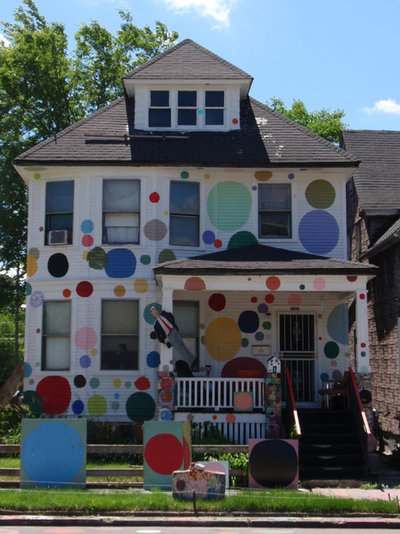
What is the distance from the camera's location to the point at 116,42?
30891 millimetres

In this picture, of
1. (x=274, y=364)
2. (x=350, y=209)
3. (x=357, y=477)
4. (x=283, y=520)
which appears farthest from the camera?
(x=350, y=209)

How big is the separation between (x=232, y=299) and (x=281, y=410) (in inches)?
126

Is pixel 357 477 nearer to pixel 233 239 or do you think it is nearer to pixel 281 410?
pixel 281 410

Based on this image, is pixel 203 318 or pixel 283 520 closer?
pixel 283 520

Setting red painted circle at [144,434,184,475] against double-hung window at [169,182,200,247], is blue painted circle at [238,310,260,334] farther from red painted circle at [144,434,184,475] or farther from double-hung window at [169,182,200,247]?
red painted circle at [144,434,184,475]

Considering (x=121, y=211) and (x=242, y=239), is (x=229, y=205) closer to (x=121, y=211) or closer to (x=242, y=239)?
(x=242, y=239)

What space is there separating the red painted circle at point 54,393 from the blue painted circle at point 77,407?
0.16m

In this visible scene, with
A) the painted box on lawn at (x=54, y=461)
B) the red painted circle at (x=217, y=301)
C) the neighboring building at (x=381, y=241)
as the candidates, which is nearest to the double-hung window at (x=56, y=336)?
the red painted circle at (x=217, y=301)

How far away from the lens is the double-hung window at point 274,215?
17844 mm

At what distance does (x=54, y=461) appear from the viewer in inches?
452

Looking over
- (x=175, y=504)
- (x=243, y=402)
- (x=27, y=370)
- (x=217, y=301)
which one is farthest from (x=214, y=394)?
(x=175, y=504)

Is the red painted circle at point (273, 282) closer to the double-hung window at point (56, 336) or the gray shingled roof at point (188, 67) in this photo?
the double-hung window at point (56, 336)

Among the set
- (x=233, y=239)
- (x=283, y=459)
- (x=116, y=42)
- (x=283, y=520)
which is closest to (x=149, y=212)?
(x=233, y=239)

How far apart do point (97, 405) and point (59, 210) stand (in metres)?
4.87
